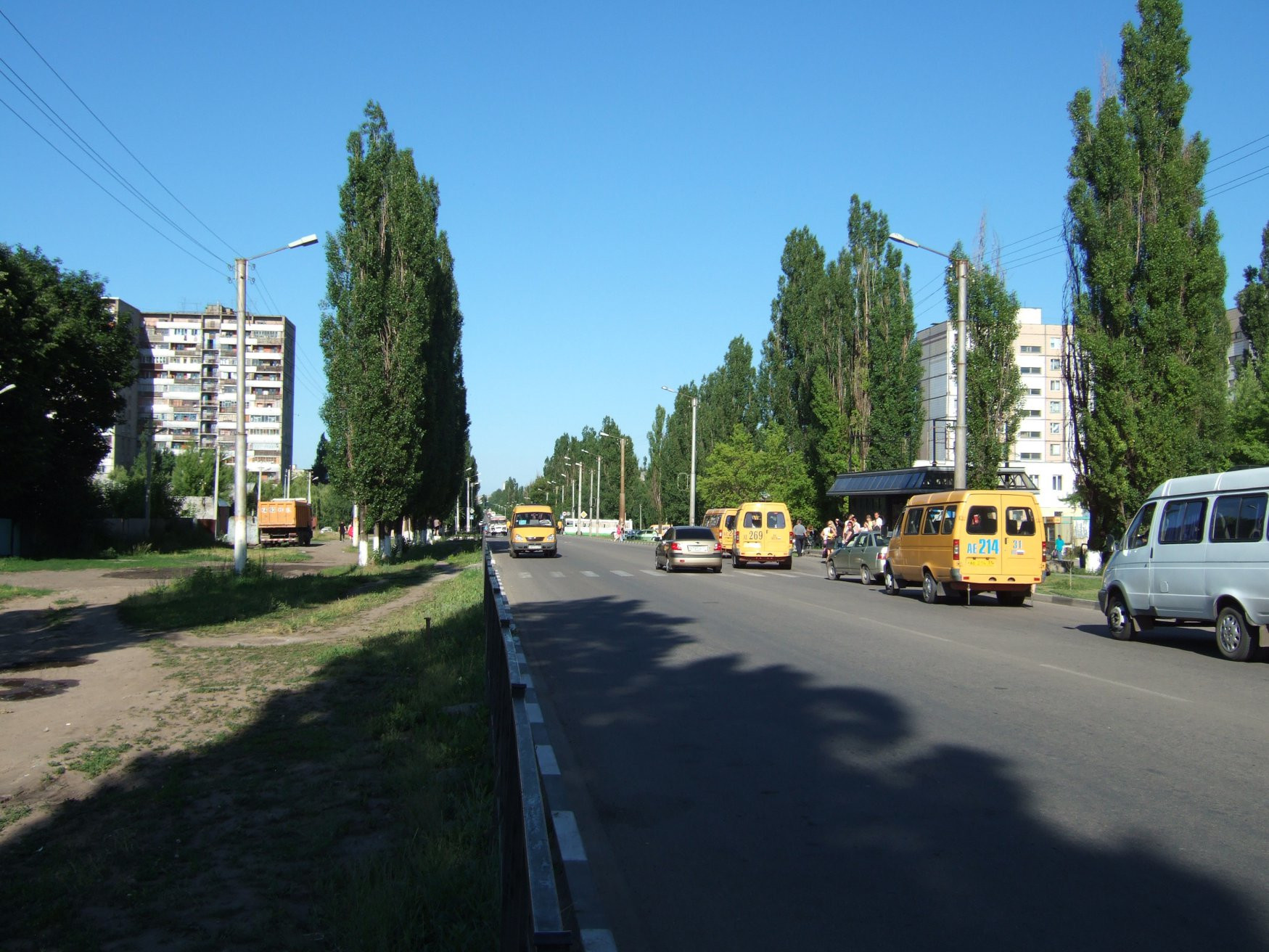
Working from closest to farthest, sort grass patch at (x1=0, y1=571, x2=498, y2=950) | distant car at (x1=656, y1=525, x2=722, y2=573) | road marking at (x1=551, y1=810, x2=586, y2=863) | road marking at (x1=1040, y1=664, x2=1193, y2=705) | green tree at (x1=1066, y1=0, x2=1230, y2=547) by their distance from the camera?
road marking at (x1=551, y1=810, x2=586, y2=863)
grass patch at (x1=0, y1=571, x2=498, y2=950)
road marking at (x1=1040, y1=664, x2=1193, y2=705)
green tree at (x1=1066, y1=0, x2=1230, y2=547)
distant car at (x1=656, y1=525, x2=722, y2=573)

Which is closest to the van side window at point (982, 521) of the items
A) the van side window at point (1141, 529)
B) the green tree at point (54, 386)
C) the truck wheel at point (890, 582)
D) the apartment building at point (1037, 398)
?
the truck wheel at point (890, 582)

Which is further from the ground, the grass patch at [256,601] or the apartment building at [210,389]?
the apartment building at [210,389]

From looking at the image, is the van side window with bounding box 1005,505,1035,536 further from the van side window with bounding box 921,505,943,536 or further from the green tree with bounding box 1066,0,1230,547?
the green tree with bounding box 1066,0,1230,547

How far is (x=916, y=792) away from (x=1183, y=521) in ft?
30.8

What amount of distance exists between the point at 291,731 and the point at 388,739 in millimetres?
1004

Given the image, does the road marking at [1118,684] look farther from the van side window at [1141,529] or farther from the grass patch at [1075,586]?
the grass patch at [1075,586]

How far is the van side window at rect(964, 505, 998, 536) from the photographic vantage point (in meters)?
19.6

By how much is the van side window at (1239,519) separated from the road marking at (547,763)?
9.74 meters

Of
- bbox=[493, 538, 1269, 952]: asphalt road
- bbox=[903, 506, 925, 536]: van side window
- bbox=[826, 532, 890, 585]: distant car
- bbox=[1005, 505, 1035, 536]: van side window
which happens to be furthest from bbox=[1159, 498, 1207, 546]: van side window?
bbox=[826, 532, 890, 585]: distant car

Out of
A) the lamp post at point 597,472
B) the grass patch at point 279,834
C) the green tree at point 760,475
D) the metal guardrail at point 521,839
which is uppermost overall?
the lamp post at point 597,472

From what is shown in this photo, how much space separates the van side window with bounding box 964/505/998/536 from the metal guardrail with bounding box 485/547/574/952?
15.2 metres

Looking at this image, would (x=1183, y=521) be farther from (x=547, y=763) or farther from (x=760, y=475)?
(x=760, y=475)

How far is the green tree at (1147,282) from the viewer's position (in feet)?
90.3

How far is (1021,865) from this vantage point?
503 centimetres
